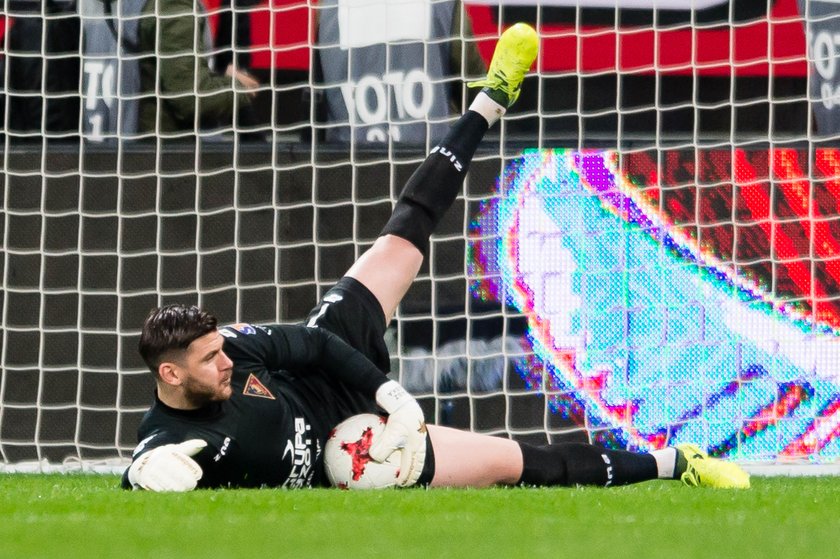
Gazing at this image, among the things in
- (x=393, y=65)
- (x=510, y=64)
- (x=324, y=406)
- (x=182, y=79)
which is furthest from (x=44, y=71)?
(x=324, y=406)

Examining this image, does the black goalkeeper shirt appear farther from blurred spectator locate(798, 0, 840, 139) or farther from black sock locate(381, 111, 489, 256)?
blurred spectator locate(798, 0, 840, 139)

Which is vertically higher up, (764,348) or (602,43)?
(602,43)

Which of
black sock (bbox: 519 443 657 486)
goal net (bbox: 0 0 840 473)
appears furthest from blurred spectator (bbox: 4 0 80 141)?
black sock (bbox: 519 443 657 486)

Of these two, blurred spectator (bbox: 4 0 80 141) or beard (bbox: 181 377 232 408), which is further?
blurred spectator (bbox: 4 0 80 141)

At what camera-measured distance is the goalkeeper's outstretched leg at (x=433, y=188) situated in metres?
4.22

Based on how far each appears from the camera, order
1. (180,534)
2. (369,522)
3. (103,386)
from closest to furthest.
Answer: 1. (180,534)
2. (369,522)
3. (103,386)

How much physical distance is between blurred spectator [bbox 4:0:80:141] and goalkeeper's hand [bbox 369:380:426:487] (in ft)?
7.34

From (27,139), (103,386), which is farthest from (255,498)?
(27,139)

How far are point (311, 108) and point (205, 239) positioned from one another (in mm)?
627

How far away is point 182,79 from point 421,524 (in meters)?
3.12

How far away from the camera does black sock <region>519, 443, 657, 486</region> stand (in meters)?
3.87

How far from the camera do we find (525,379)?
514cm

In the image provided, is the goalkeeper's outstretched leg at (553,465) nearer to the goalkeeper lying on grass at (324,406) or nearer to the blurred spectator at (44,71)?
the goalkeeper lying on grass at (324,406)

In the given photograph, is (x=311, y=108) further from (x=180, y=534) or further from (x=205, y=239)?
(x=180, y=534)
